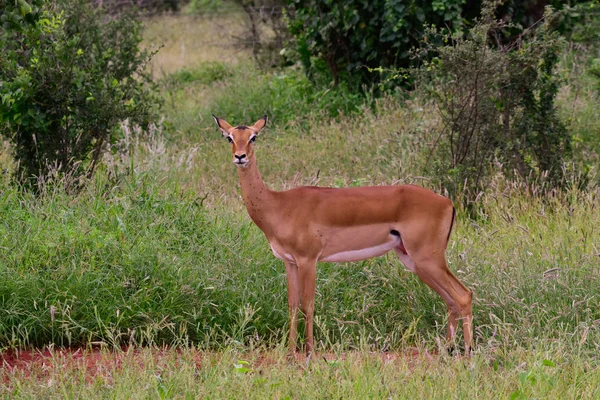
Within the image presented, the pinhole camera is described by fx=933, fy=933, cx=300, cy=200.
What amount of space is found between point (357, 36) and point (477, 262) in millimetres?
6614

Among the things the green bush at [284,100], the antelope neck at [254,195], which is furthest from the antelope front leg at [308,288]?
the green bush at [284,100]

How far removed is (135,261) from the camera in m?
6.00

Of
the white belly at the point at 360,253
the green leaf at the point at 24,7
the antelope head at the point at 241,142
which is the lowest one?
the white belly at the point at 360,253

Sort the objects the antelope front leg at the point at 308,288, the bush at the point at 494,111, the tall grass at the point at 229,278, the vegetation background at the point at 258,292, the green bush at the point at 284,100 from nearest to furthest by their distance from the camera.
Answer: the vegetation background at the point at 258,292, the antelope front leg at the point at 308,288, the tall grass at the point at 229,278, the bush at the point at 494,111, the green bush at the point at 284,100

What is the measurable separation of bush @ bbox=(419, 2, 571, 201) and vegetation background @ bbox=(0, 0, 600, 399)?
0.36 feet

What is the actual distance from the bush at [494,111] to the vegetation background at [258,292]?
0.36 ft

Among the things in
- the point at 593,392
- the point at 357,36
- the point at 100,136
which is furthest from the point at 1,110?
the point at 357,36

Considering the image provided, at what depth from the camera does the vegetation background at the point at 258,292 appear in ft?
15.1

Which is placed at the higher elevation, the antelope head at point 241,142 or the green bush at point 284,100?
the antelope head at point 241,142

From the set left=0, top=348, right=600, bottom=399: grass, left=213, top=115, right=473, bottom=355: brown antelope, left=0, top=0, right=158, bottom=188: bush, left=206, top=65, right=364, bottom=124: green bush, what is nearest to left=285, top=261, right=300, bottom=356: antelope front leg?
left=213, top=115, right=473, bottom=355: brown antelope

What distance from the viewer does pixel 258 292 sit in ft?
20.0

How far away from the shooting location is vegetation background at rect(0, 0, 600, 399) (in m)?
4.59

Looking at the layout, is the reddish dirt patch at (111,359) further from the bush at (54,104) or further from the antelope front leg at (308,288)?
the bush at (54,104)

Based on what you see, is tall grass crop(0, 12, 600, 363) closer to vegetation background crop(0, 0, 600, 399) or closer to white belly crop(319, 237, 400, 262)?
vegetation background crop(0, 0, 600, 399)
